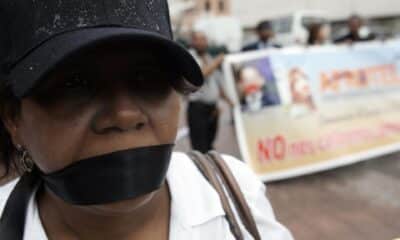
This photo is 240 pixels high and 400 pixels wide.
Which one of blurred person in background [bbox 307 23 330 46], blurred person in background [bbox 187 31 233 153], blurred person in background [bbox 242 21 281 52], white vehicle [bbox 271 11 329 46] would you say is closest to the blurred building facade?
white vehicle [bbox 271 11 329 46]

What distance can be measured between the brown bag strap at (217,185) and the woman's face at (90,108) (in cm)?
30

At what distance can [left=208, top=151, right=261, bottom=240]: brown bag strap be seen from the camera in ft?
3.34

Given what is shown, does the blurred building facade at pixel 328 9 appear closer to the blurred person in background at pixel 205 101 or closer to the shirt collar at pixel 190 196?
the blurred person in background at pixel 205 101

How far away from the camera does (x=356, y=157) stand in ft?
16.3

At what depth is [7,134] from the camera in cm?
100

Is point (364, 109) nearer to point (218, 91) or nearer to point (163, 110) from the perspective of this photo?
point (218, 91)

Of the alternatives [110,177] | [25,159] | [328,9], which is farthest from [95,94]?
[328,9]

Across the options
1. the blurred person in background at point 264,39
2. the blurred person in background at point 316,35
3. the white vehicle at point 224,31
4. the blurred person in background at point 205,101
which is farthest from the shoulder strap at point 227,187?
the white vehicle at point 224,31

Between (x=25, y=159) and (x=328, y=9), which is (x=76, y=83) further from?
(x=328, y=9)

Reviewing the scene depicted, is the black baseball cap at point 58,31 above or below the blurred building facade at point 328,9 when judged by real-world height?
above

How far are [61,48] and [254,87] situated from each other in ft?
13.0

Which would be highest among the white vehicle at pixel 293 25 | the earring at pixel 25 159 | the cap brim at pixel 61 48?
the cap brim at pixel 61 48

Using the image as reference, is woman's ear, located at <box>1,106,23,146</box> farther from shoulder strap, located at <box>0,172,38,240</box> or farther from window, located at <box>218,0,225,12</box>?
window, located at <box>218,0,225,12</box>

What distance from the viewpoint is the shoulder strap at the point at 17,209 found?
96 cm
